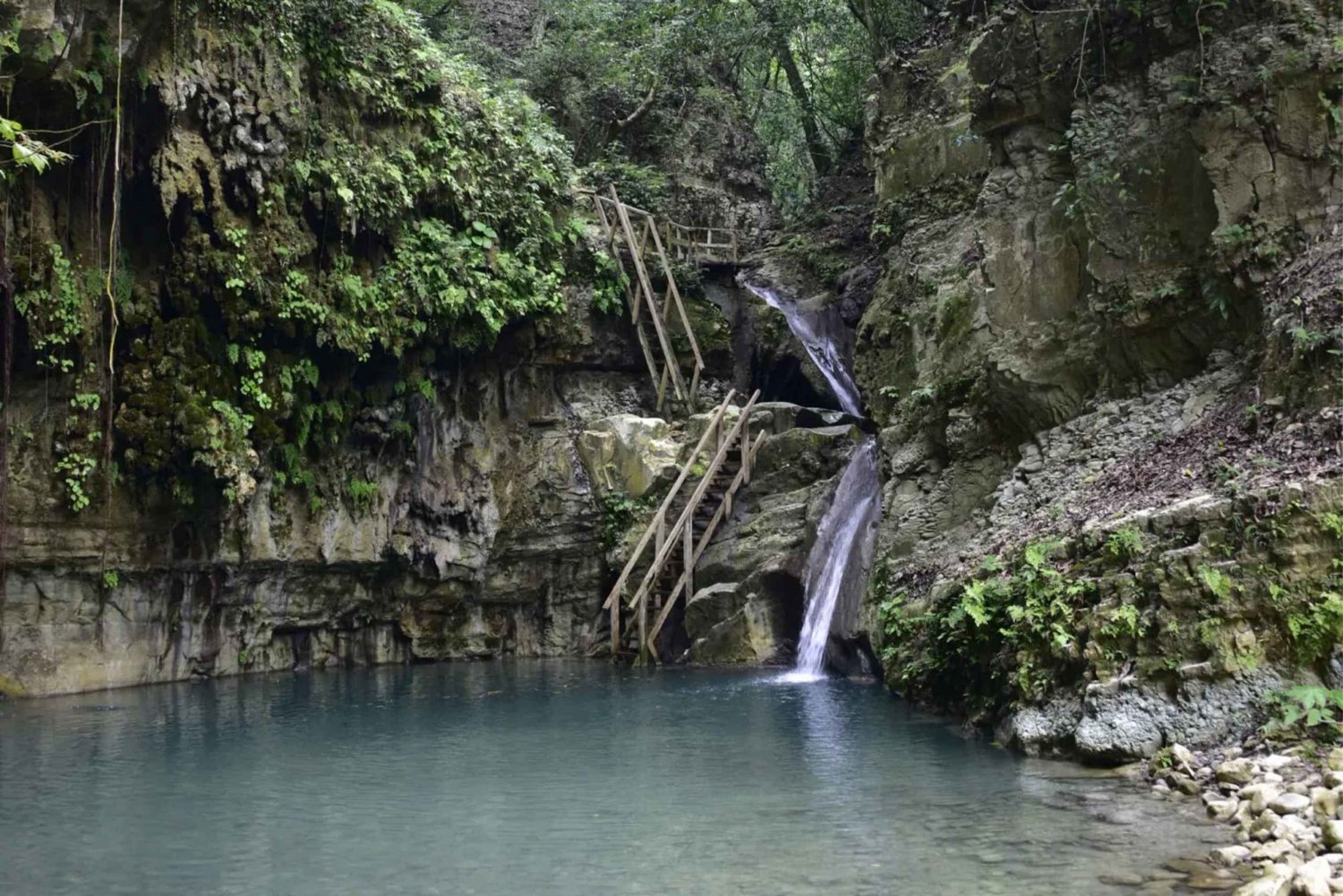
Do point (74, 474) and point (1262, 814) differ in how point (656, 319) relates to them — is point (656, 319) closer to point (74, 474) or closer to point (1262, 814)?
point (74, 474)

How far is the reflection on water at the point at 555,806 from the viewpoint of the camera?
645 centimetres

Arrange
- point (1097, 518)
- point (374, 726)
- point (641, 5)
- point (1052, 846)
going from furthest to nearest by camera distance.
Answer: point (641, 5), point (374, 726), point (1097, 518), point (1052, 846)

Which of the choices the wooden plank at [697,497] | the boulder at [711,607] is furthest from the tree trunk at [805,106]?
the boulder at [711,607]

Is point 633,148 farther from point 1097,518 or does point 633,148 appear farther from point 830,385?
point 1097,518

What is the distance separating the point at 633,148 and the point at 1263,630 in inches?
897

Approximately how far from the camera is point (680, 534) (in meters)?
19.3

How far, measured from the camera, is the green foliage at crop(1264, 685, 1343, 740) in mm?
7426

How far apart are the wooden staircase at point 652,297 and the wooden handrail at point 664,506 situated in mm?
2215

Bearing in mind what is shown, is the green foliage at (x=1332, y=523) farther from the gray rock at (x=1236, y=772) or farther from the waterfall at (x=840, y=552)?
the waterfall at (x=840, y=552)

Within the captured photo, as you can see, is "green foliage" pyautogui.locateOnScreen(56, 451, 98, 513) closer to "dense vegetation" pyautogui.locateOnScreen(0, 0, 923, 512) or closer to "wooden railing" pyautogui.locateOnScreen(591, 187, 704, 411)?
"dense vegetation" pyautogui.locateOnScreen(0, 0, 923, 512)

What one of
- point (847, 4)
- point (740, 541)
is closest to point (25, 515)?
point (740, 541)

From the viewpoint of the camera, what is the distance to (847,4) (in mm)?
26328

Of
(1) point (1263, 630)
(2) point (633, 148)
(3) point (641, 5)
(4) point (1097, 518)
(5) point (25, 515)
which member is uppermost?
(3) point (641, 5)

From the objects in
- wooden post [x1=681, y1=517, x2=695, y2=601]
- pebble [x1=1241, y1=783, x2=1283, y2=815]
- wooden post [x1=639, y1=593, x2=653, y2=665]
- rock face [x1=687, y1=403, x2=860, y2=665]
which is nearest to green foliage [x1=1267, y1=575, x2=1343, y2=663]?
pebble [x1=1241, y1=783, x2=1283, y2=815]
